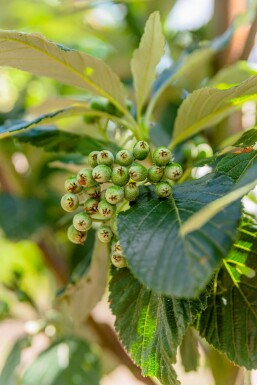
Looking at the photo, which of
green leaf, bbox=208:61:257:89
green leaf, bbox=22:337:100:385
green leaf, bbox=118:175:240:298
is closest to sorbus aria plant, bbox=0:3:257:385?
green leaf, bbox=118:175:240:298

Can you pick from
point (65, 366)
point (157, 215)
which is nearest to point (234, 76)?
point (157, 215)

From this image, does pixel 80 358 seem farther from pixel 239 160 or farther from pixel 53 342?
pixel 239 160

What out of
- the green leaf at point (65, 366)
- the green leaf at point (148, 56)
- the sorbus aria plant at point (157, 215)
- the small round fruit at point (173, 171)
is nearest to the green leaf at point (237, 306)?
the sorbus aria plant at point (157, 215)

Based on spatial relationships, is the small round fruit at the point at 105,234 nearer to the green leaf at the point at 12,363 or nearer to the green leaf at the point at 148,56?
the green leaf at the point at 148,56

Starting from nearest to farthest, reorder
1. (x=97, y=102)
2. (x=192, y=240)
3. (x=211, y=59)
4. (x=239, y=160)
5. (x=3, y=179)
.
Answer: (x=192, y=240) < (x=239, y=160) < (x=97, y=102) < (x=211, y=59) < (x=3, y=179)

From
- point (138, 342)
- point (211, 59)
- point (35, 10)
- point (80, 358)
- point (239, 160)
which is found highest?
point (35, 10)

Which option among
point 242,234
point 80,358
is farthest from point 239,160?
point 80,358

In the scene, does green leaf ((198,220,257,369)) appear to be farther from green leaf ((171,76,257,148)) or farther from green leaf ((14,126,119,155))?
green leaf ((14,126,119,155))
